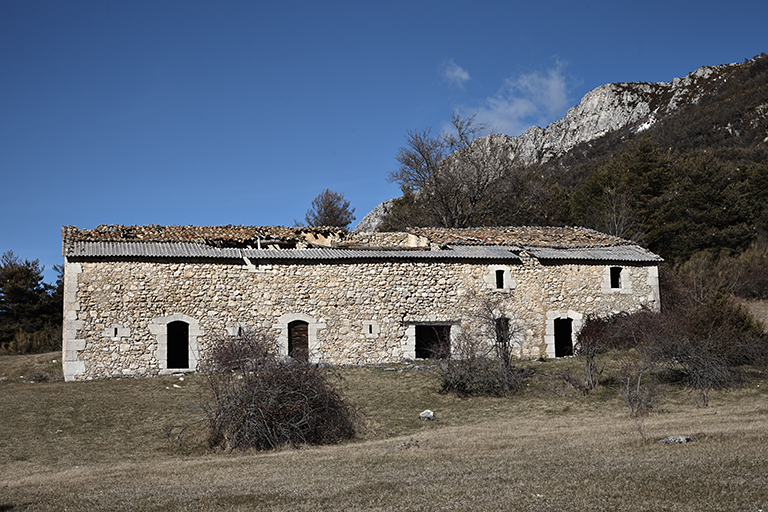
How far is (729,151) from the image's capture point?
47812 millimetres

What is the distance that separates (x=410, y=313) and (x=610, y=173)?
2282 cm

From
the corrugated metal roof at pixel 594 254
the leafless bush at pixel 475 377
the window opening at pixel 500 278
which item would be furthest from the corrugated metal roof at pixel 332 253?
the leafless bush at pixel 475 377

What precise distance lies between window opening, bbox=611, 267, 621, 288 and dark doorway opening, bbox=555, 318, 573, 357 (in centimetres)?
204

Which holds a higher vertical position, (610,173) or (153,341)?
(610,173)

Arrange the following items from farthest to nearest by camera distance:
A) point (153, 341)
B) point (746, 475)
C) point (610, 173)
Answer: point (610, 173) < point (153, 341) < point (746, 475)

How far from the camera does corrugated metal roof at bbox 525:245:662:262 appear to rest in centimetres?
2141

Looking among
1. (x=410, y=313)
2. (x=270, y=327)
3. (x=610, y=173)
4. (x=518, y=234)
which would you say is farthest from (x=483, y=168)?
(x=270, y=327)

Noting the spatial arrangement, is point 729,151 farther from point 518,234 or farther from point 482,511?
point 482,511

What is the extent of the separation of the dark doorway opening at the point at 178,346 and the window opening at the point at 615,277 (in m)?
14.3

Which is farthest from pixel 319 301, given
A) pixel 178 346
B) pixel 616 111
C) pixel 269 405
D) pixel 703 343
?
pixel 616 111

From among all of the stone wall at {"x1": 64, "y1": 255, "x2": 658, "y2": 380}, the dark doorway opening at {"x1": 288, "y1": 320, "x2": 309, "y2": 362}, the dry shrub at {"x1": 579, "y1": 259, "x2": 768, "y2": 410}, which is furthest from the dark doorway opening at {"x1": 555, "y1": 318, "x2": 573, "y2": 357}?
the dark doorway opening at {"x1": 288, "y1": 320, "x2": 309, "y2": 362}

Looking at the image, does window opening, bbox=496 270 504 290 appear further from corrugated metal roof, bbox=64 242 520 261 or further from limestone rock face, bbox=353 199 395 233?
limestone rock face, bbox=353 199 395 233

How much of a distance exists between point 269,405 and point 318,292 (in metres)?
7.92

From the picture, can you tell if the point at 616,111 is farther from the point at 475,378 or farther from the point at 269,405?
the point at 269,405
